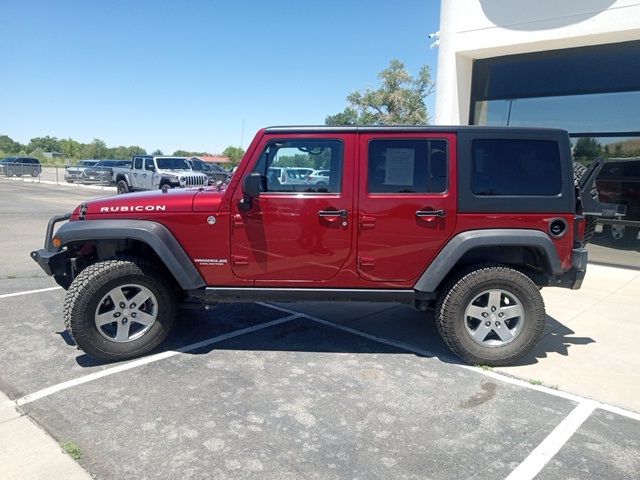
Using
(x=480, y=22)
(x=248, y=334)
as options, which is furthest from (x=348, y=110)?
(x=248, y=334)

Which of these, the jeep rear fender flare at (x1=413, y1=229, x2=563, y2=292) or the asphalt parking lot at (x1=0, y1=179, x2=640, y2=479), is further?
the jeep rear fender flare at (x1=413, y1=229, x2=563, y2=292)

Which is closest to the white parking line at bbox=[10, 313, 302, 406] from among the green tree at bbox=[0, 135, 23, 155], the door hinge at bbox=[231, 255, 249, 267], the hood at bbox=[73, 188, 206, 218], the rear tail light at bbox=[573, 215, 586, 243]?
the door hinge at bbox=[231, 255, 249, 267]

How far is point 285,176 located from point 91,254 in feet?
6.23

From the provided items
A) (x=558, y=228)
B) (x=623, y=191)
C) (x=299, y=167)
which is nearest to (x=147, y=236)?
(x=299, y=167)

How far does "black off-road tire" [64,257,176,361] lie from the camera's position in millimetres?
3709

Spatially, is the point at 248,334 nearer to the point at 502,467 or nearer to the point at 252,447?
the point at 252,447

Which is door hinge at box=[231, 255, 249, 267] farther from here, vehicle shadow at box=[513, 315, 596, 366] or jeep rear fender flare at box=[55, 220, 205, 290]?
vehicle shadow at box=[513, 315, 596, 366]

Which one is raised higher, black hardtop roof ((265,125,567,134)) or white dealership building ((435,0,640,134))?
white dealership building ((435,0,640,134))

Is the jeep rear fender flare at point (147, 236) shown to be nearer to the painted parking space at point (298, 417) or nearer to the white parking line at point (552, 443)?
the painted parking space at point (298, 417)

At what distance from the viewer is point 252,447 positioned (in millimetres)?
2738

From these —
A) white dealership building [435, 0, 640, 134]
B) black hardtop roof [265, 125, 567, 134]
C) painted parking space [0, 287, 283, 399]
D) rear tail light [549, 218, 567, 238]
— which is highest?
white dealership building [435, 0, 640, 134]

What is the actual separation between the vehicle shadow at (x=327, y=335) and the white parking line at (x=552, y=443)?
84 cm

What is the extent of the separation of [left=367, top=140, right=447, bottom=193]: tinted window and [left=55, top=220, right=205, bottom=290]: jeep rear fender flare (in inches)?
65.4

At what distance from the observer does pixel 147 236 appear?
373 centimetres
